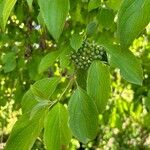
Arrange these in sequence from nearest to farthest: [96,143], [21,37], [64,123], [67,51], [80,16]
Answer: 1. [64,123]
2. [67,51]
3. [80,16]
4. [21,37]
5. [96,143]

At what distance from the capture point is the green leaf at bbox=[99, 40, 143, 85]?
0.80m

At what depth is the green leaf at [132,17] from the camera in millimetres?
632

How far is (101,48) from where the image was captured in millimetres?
849

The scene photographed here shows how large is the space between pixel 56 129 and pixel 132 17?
0.74 ft

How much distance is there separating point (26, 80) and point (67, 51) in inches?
52.7

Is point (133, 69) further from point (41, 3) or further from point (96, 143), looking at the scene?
point (96, 143)

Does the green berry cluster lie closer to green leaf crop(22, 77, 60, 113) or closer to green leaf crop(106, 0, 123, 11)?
green leaf crop(22, 77, 60, 113)

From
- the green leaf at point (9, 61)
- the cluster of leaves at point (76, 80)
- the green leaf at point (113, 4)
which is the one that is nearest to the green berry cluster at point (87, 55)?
the cluster of leaves at point (76, 80)

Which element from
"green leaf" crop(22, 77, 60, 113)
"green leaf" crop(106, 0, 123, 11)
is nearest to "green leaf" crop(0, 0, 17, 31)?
"green leaf" crop(22, 77, 60, 113)

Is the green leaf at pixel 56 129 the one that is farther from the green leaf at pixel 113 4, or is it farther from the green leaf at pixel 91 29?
the green leaf at pixel 113 4

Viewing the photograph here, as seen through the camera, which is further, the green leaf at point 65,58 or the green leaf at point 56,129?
the green leaf at point 65,58

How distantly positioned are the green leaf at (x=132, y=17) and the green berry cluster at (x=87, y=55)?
0.57 ft

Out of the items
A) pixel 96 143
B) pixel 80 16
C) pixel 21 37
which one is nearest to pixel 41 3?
pixel 80 16

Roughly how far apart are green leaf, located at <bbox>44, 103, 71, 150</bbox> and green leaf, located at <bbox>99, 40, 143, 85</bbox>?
0.13 metres
